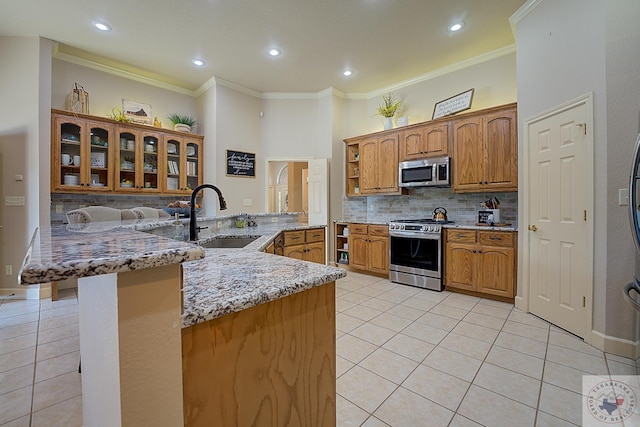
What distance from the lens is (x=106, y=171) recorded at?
12.6ft

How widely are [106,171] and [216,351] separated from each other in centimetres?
432

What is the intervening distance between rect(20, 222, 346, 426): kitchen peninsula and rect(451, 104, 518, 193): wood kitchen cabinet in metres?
3.18

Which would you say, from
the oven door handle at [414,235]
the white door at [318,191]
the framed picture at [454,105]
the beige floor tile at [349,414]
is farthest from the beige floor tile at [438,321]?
the framed picture at [454,105]

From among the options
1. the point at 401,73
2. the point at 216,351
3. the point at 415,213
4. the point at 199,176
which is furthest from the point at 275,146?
the point at 216,351

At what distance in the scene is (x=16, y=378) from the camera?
5.78 feet

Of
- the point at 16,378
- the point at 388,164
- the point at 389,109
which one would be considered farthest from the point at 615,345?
the point at 16,378

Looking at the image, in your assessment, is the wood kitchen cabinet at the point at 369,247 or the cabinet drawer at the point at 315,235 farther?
the wood kitchen cabinet at the point at 369,247

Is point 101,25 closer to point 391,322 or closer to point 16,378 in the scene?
point 16,378

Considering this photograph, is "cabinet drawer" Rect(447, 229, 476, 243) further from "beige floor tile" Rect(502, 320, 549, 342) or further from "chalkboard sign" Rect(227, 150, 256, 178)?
"chalkboard sign" Rect(227, 150, 256, 178)

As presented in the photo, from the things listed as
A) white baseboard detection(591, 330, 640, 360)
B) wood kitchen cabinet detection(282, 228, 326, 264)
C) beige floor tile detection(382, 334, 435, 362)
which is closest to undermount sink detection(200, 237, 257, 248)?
wood kitchen cabinet detection(282, 228, 326, 264)

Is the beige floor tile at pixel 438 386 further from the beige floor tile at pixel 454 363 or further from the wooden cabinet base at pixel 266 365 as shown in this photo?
the wooden cabinet base at pixel 266 365

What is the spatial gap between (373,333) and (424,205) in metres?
2.50

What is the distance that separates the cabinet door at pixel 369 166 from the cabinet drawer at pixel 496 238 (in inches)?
67.8

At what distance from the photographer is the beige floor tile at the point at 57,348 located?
202 centimetres
